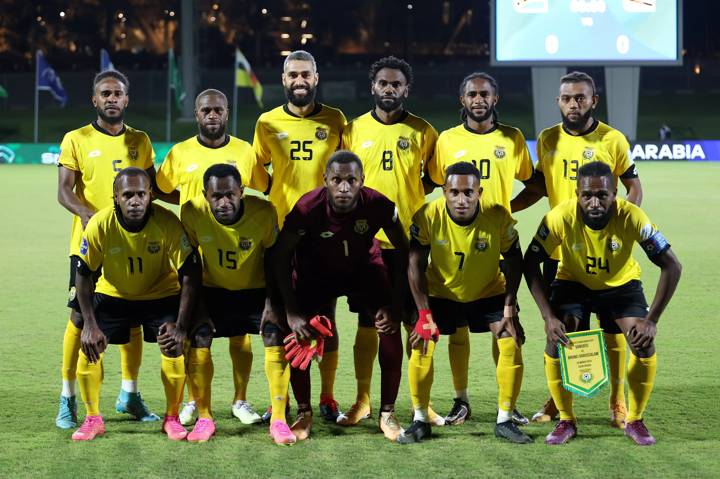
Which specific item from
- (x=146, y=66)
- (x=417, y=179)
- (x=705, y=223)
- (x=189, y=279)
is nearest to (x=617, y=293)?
(x=417, y=179)

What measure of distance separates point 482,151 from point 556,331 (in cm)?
127

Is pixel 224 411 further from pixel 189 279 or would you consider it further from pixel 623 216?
pixel 623 216

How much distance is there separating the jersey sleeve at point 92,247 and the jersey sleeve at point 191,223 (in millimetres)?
447

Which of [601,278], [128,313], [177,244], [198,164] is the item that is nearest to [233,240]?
[177,244]

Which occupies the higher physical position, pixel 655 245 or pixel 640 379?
pixel 655 245

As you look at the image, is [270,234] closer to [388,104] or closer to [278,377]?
[278,377]

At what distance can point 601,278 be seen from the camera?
584cm

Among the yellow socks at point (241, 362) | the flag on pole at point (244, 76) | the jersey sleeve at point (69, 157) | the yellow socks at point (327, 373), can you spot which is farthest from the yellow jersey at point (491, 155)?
the flag on pole at point (244, 76)

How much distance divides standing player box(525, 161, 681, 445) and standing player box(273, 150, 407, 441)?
0.78 meters

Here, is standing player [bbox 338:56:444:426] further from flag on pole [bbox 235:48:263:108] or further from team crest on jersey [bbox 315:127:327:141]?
flag on pole [bbox 235:48:263:108]

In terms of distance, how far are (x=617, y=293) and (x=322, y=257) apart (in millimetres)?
1547

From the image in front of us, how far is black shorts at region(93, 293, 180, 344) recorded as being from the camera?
19.4 ft

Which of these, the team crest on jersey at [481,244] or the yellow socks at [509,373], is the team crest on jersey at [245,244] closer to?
the team crest on jersey at [481,244]

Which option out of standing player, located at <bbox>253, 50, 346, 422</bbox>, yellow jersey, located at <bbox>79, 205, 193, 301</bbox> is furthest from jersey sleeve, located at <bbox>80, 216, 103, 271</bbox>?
standing player, located at <bbox>253, 50, 346, 422</bbox>
